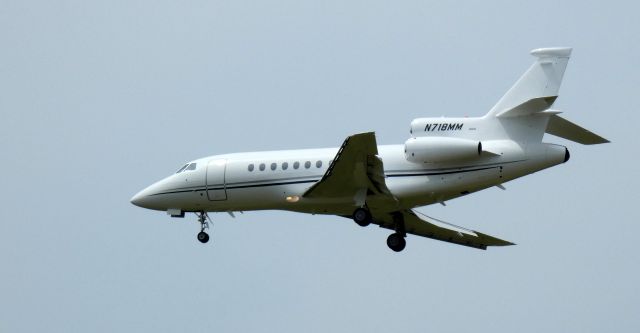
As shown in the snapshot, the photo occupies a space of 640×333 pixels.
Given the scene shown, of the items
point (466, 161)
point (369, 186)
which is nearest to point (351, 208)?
point (369, 186)

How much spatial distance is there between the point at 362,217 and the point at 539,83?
628 centimetres

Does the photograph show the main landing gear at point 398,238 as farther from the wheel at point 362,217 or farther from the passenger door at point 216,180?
the passenger door at point 216,180

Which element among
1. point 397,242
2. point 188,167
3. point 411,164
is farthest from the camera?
point 188,167

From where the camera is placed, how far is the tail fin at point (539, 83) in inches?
1587

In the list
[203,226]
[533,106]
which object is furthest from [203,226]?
[533,106]

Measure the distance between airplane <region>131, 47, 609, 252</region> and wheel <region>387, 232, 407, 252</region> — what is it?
1.2 inches

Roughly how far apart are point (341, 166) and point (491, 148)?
4.18 metres

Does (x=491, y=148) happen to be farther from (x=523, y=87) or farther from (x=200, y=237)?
(x=200, y=237)

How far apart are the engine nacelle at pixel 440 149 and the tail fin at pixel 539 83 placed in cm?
152

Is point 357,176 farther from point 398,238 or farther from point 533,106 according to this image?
point 533,106

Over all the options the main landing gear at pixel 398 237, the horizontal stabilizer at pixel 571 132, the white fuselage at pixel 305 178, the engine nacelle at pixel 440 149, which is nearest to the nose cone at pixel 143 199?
the white fuselage at pixel 305 178

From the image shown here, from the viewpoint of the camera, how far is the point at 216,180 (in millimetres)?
44688

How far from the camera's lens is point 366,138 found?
39844 mm

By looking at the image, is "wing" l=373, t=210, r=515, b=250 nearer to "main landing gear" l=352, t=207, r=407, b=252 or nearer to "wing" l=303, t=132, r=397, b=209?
"main landing gear" l=352, t=207, r=407, b=252
